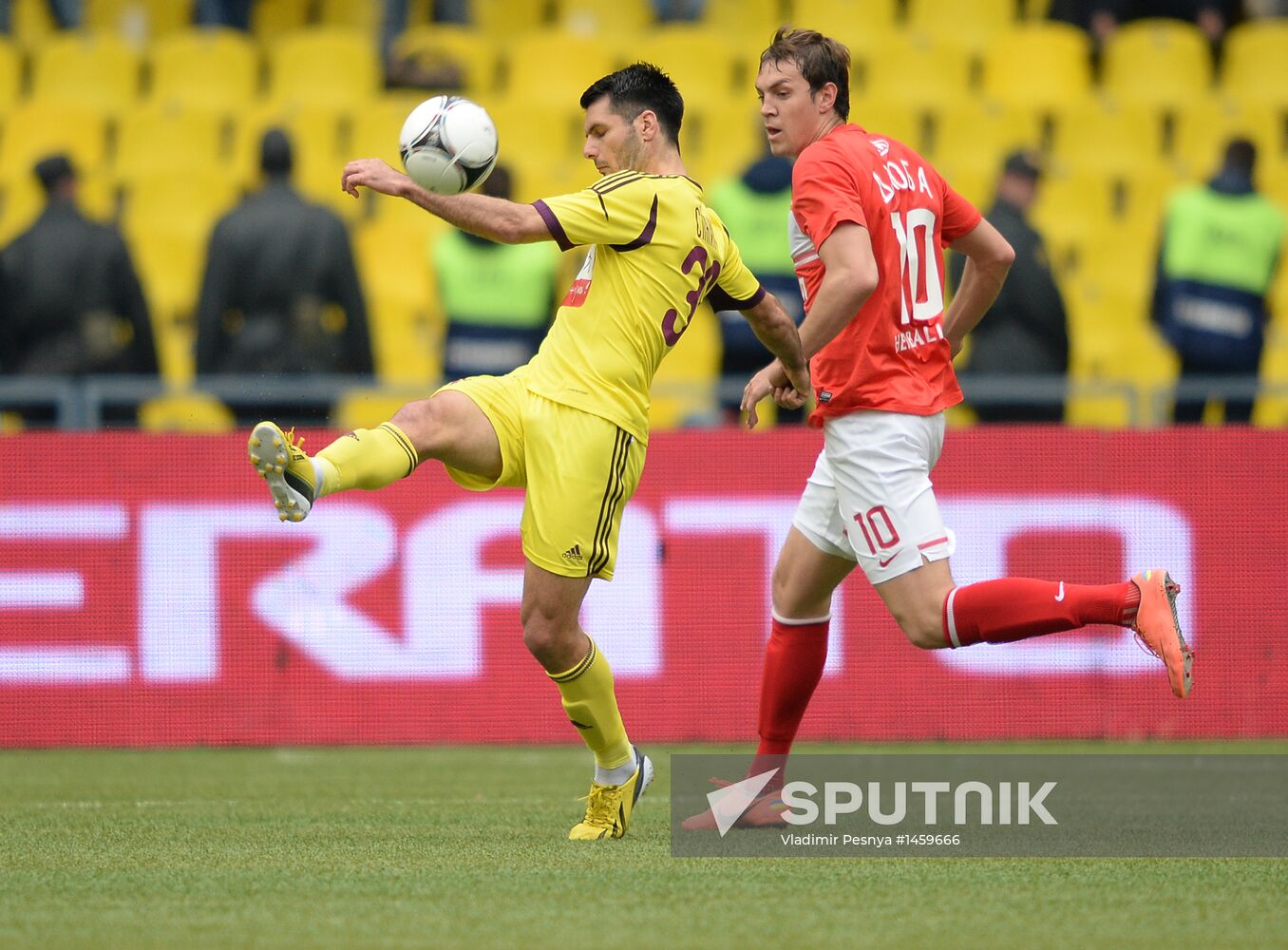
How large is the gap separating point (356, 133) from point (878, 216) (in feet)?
24.6

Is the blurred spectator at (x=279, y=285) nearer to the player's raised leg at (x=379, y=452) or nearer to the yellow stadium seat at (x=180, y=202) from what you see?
the yellow stadium seat at (x=180, y=202)

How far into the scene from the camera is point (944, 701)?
8.48 meters

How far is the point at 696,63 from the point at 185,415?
4.89 m

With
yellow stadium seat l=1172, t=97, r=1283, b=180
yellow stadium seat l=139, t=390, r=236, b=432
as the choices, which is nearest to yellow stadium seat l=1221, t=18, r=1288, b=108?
yellow stadium seat l=1172, t=97, r=1283, b=180

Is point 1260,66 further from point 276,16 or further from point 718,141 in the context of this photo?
point 276,16

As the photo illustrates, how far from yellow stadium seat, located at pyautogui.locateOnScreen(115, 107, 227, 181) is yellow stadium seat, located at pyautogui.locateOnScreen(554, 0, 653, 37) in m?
2.70

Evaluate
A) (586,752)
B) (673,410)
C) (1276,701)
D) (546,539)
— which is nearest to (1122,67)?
(673,410)

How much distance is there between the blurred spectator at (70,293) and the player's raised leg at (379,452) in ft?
14.9

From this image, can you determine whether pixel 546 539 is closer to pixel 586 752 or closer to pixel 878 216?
pixel 878 216

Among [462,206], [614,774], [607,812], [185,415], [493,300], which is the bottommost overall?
[607,812]

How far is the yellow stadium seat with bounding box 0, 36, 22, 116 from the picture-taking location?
1325 cm

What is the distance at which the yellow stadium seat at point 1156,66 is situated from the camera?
43.3 ft

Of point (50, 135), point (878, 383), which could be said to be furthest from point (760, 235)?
point (50, 135)

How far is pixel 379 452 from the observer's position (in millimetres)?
5172
